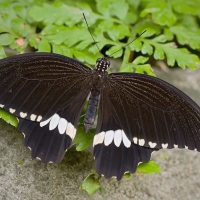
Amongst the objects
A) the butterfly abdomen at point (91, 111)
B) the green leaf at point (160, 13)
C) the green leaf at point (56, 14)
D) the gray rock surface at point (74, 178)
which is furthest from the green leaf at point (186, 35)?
the butterfly abdomen at point (91, 111)

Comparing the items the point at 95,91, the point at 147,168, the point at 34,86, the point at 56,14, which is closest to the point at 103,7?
the point at 56,14

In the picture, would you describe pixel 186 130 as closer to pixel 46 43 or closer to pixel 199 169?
pixel 199 169

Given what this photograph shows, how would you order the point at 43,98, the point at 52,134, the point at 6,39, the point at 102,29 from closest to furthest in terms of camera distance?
1. the point at 52,134
2. the point at 43,98
3. the point at 6,39
4. the point at 102,29

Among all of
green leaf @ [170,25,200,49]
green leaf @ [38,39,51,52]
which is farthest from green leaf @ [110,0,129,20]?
green leaf @ [38,39,51,52]

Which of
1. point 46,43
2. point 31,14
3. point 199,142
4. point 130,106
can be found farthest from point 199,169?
point 31,14

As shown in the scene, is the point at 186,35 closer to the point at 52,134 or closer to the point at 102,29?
the point at 102,29

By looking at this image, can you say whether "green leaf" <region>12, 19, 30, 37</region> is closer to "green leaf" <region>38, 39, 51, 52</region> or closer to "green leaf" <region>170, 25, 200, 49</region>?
"green leaf" <region>38, 39, 51, 52</region>

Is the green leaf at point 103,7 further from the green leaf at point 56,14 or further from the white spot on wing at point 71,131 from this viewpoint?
the white spot on wing at point 71,131
